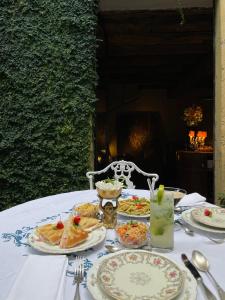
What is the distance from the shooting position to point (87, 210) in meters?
1.46

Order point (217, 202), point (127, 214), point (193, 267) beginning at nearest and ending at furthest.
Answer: point (193, 267), point (127, 214), point (217, 202)

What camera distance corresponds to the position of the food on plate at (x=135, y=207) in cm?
147

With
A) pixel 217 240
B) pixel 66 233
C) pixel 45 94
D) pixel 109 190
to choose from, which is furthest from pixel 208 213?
pixel 45 94

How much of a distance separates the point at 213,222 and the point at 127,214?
0.41 meters

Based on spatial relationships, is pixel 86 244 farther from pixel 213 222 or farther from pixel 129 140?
pixel 129 140

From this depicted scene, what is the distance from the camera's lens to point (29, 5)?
11.2 ft

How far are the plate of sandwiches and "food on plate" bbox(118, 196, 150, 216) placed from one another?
0.27 m

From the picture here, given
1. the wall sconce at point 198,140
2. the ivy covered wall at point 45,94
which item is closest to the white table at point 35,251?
the ivy covered wall at point 45,94

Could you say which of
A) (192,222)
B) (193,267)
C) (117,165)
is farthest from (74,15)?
(193,267)

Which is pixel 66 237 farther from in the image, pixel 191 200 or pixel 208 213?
pixel 191 200

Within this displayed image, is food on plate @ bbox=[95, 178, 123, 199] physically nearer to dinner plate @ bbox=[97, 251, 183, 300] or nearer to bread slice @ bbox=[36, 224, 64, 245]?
bread slice @ bbox=[36, 224, 64, 245]

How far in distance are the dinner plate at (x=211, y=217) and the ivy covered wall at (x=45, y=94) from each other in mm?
2241

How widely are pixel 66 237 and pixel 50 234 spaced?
8 centimetres

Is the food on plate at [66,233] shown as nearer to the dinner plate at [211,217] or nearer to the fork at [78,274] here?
the fork at [78,274]
